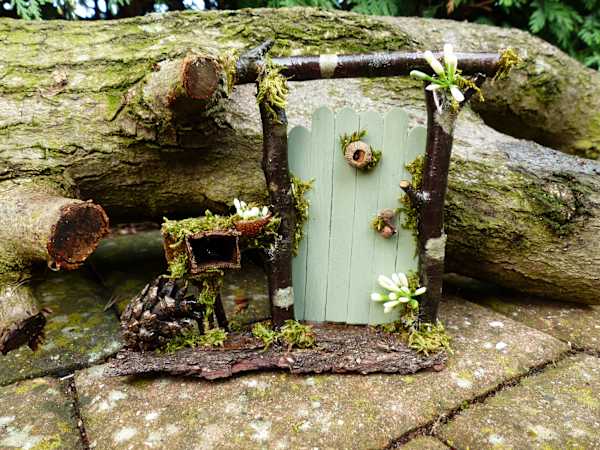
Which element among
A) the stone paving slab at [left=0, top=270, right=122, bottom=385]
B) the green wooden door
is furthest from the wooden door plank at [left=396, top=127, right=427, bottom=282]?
the stone paving slab at [left=0, top=270, right=122, bottom=385]

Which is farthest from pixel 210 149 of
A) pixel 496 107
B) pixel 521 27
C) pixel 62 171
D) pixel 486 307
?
pixel 521 27

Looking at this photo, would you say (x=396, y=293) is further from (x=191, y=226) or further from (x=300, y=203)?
(x=191, y=226)

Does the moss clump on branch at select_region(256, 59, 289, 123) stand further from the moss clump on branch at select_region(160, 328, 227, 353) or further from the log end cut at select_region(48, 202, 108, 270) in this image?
the moss clump on branch at select_region(160, 328, 227, 353)

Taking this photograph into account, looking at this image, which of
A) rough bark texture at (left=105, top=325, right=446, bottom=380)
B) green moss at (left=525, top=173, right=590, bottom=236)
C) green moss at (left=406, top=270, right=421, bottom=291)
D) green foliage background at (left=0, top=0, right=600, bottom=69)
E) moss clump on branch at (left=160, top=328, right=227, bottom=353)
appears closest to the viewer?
rough bark texture at (left=105, top=325, right=446, bottom=380)

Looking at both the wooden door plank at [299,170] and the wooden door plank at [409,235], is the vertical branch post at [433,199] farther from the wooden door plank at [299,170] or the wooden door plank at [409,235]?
the wooden door plank at [299,170]

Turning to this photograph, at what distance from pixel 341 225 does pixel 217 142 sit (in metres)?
0.77

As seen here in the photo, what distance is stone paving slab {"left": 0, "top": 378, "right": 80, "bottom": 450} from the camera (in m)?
1.67

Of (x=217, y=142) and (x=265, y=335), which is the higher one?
(x=217, y=142)

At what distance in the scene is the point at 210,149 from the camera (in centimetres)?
244

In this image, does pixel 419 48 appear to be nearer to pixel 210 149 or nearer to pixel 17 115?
pixel 210 149

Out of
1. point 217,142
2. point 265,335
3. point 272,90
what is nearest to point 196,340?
point 265,335

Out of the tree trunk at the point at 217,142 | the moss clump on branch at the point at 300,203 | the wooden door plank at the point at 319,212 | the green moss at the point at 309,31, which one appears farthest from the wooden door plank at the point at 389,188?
the green moss at the point at 309,31

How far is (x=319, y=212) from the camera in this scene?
7.20 feet

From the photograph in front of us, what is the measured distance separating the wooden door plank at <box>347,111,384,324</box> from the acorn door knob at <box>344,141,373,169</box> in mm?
51
